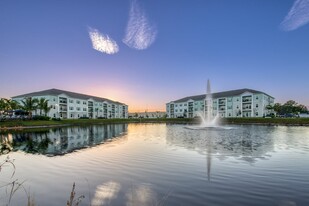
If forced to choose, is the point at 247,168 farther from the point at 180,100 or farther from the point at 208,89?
the point at 180,100

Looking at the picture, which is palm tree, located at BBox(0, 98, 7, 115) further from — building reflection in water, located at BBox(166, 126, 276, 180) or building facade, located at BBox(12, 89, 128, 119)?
building reflection in water, located at BBox(166, 126, 276, 180)

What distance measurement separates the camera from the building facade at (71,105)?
103750mm

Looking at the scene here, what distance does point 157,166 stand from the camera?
1411cm

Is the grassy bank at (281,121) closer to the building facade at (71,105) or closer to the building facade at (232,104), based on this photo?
the building facade at (232,104)

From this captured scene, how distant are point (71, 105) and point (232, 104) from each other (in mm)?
86951

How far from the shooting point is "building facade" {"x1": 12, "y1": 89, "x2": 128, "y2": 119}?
4085 inches

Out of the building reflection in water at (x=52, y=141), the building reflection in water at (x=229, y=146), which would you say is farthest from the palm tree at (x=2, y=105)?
the building reflection in water at (x=229, y=146)

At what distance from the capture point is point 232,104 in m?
118

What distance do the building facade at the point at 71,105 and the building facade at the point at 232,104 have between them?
5290 centimetres

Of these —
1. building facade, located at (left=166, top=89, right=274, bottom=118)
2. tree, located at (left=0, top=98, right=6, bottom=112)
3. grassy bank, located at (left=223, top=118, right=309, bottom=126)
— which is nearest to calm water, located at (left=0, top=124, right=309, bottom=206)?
grassy bank, located at (left=223, top=118, right=309, bottom=126)

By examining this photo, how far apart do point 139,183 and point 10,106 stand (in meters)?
96.3

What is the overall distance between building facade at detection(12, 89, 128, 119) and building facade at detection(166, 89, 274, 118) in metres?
52.9

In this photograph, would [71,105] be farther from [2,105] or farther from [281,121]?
[281,121]

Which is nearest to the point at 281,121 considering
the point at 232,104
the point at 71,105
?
the point at 232,104
